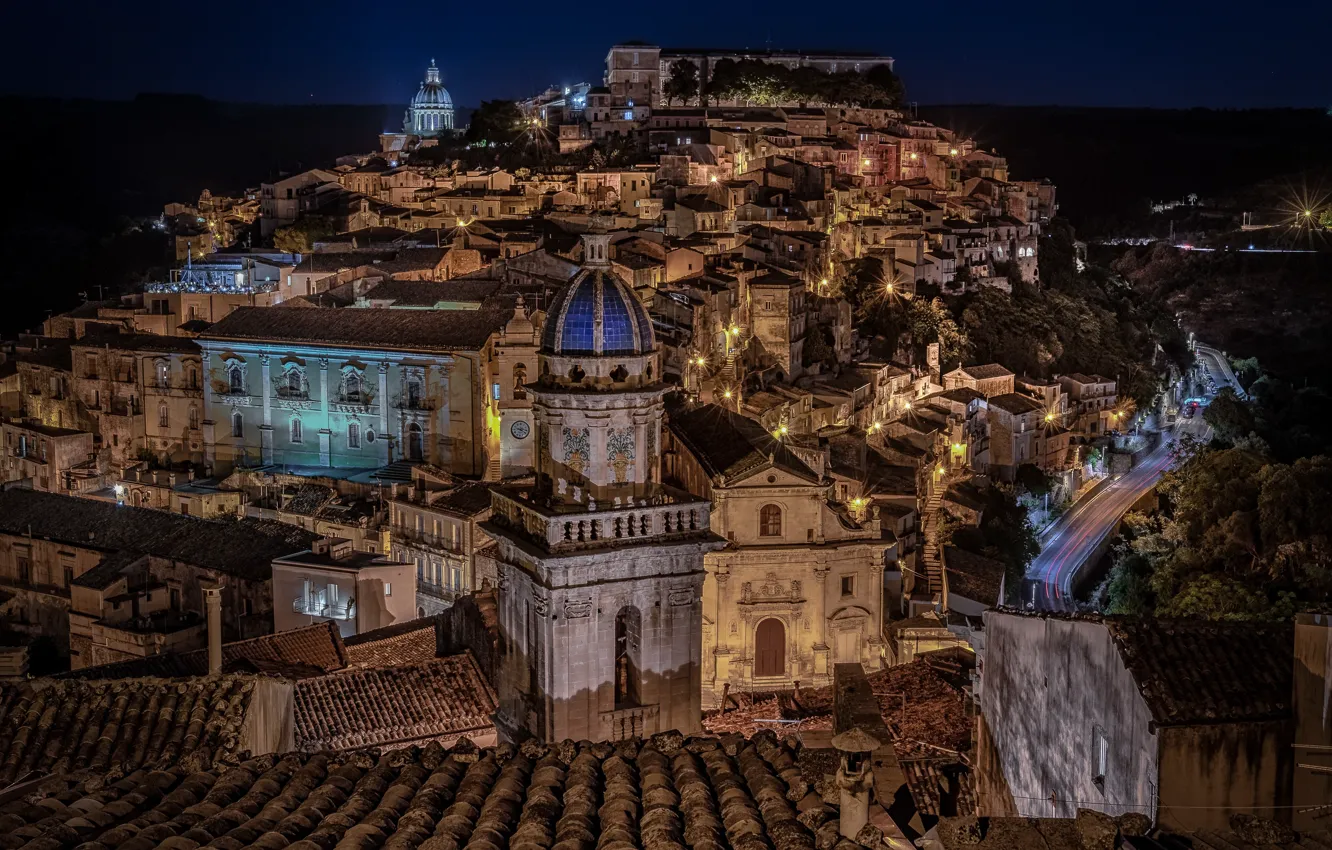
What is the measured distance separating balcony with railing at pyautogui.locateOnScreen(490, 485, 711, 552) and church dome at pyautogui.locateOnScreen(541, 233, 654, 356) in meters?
2.02

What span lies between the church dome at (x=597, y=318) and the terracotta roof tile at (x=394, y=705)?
15.5 feet

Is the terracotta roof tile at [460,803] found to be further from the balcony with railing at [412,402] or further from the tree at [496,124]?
the tree at [496,124]

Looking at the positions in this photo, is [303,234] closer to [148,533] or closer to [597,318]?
[148,533]

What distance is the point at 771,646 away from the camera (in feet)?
90.1

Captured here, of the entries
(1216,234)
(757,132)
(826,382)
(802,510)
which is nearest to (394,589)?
(802,510)

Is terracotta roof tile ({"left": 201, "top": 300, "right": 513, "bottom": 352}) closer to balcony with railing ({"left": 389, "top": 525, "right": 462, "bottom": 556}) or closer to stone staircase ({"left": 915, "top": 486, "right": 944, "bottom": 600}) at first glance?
balcony with railing ({"left": 389, "top": 525, "right": 462, "bottom": 556})

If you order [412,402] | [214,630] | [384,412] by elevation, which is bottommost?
[214,630]

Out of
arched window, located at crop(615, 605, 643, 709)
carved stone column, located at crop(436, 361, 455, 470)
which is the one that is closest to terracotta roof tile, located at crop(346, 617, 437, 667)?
arched window, located at crop(615, 605, 643, 709)

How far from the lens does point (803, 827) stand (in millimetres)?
9008

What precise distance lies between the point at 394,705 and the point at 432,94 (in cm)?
9248

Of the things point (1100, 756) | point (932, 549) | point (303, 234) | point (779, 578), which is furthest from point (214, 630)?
point (303, 234)

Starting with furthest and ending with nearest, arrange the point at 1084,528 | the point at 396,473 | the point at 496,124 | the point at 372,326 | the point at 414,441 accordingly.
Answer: the point at 496,124
the point at 1084,528
the point at 372,326
the point at 414,441
the point at 396,473

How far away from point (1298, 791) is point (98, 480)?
38.3 meters

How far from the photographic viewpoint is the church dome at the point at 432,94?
4173 inches
